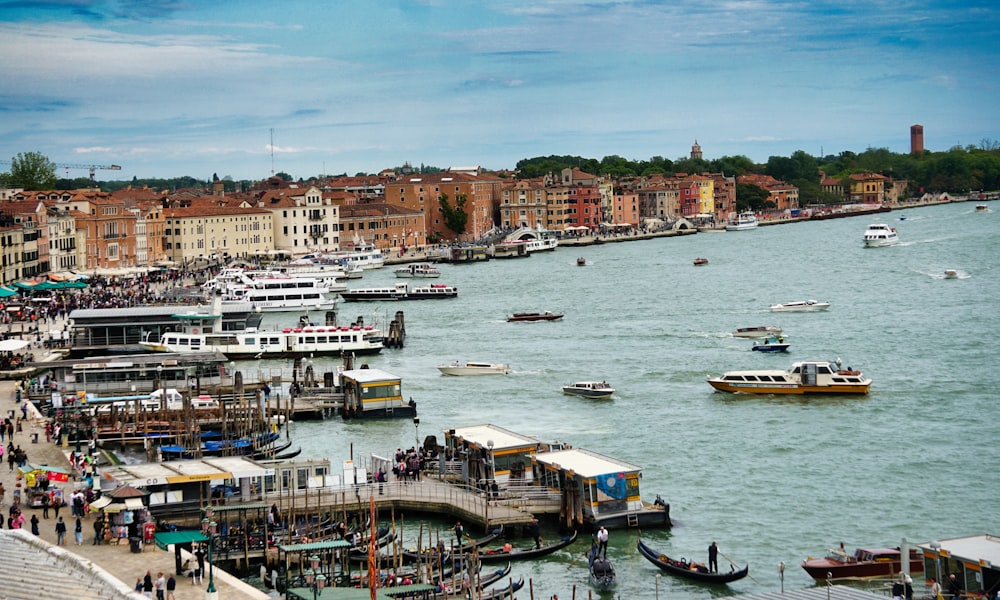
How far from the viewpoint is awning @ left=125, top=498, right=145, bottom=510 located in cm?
1619

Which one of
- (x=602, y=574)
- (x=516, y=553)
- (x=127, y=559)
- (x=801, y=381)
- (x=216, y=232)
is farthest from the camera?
(x=216, y=232)

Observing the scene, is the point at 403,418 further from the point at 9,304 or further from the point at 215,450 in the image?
the point at 9,304

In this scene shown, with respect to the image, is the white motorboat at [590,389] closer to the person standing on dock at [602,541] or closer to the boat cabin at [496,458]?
the boat cabin at [496,458]

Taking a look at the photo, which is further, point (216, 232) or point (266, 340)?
point (216, 232)

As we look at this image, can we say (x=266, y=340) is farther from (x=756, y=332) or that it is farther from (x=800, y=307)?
(x=800, y=307)

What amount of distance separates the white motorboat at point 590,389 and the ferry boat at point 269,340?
8999 mm

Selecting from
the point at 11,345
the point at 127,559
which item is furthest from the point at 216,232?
the point at 127,559

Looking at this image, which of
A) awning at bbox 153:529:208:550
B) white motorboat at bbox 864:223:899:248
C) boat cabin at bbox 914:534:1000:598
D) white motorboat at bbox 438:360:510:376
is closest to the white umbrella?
white motorboat at bbox 438:360:510:376

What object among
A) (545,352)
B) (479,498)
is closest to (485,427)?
(479,498)

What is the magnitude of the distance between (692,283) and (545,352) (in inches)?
911

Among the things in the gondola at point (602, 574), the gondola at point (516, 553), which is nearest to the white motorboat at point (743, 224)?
the gondola at point (516, 553)

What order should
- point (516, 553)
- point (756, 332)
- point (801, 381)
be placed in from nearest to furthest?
point (516, 553)
point (801, 381)
point (756, 332)

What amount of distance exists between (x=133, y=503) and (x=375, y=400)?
34.5 ft

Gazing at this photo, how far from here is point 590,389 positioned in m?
28.1
